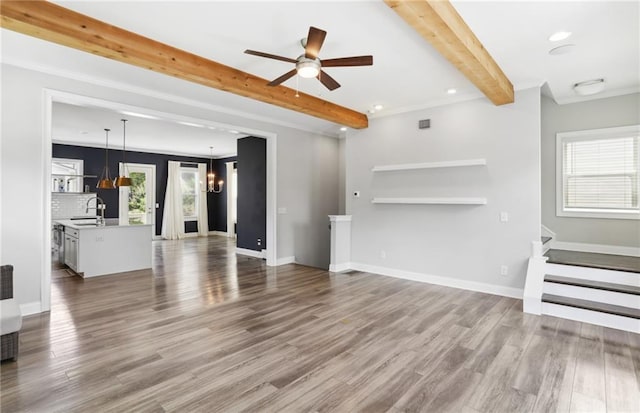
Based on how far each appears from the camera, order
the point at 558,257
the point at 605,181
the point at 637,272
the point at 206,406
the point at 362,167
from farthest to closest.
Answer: the point at 362,167, the point at 605,181, the point at 558,257, the point at 637,272, the point at 206,406

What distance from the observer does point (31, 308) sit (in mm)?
3742

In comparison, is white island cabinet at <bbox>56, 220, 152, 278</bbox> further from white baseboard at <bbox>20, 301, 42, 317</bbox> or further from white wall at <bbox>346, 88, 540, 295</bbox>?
white wall at <bbox>346, 88, 540, 295</bbox>

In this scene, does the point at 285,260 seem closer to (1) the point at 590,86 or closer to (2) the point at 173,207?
(1) the point at 590,86

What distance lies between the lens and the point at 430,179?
17.4 feet

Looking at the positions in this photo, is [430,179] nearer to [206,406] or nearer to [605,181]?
[605,181]

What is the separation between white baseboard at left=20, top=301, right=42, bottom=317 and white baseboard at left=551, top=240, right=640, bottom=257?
7.20 meters

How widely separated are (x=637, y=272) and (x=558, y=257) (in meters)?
0.86

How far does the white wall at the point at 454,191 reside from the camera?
14.6 feet

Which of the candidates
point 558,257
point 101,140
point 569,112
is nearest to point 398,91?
point 569,112

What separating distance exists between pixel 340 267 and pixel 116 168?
7858mm

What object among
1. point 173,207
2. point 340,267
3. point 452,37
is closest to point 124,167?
point 173,207

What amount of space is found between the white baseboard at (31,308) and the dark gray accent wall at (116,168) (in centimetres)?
660

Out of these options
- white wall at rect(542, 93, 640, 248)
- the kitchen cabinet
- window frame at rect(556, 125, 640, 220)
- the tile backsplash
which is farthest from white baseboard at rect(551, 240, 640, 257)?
the tile backsplash

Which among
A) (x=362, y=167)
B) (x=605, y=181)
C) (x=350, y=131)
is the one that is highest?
(x=350, y=131)
